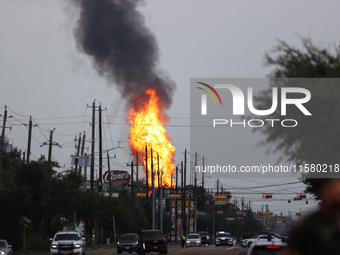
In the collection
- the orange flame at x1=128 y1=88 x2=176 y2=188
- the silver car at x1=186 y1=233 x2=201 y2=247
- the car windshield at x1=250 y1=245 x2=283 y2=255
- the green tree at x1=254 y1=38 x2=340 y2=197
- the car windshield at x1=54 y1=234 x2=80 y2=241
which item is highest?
the orange flame at x1=128 y1=88 x2=176 y2=188

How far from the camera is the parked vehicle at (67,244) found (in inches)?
1276

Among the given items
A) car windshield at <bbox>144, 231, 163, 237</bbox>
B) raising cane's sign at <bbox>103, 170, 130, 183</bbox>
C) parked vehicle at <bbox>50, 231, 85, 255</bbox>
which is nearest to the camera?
parked vehicle at <bbox>50, 231, 85, 255</bbox>

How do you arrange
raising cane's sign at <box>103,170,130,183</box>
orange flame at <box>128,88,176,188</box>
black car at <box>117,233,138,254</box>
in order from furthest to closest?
orange flame at <box>128,88,176,188</box>
raising cane's sign at <box>103,170,130,183</box>
black car at <box>117,233,138,254</box>

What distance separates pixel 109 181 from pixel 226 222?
3493 inches

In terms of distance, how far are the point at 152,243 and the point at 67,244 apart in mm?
7817

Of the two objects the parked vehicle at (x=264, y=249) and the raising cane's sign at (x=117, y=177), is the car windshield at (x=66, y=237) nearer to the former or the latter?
the parked vehicle at (x=264, y=249)

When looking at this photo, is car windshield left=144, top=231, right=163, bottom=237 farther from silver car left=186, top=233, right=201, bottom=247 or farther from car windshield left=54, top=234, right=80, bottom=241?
silver car left=186, top=233, right=201, bottom=247

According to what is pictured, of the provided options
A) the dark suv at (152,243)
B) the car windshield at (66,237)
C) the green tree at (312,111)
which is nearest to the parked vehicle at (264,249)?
the green tree at (312,111)

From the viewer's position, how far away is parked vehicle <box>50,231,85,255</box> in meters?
32.4

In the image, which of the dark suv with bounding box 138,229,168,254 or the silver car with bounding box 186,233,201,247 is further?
the silver car with bounding box 186,233,201,247

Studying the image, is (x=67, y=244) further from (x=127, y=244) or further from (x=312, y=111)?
(x=312, y=111)

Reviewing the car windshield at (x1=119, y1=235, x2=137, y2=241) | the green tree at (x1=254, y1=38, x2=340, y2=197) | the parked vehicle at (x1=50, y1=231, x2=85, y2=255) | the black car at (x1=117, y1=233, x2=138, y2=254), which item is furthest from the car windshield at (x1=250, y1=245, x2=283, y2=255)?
the car windshield at (x1=119, y1=235, x2=137, y2=241)

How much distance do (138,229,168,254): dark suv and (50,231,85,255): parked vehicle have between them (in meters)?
6.13

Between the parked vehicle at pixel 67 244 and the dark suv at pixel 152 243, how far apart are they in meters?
6.13
